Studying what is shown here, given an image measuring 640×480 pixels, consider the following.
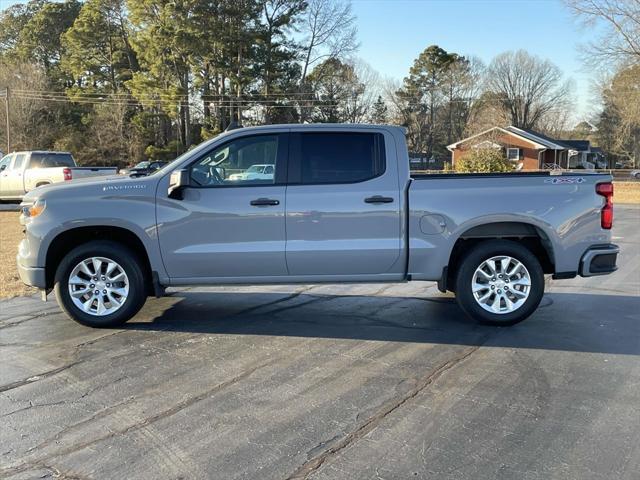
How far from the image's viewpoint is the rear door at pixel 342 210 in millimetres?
5535

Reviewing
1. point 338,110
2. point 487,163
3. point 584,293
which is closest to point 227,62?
point 338,110

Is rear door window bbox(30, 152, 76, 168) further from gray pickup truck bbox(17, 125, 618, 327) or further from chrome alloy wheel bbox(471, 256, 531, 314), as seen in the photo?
chrome alloy wheel bbox(471, 256, 531, 314)

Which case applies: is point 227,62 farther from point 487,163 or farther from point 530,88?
point 530,88

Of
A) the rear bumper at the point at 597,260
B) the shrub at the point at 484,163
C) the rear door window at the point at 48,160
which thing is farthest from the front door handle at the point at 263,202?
the shrub at the point at 484,163

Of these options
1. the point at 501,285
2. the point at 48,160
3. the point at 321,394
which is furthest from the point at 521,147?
the point at 321,394

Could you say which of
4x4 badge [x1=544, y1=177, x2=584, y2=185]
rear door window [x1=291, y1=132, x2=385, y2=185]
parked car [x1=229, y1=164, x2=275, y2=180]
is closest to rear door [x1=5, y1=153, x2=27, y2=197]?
parked car [x1=229, y1=164, x2=275, y2=180]

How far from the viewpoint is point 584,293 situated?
292 inches

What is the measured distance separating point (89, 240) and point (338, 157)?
8.86ft

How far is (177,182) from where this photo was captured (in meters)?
5.38

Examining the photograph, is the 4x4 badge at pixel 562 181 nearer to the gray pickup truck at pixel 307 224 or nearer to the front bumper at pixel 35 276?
the gray pickup truck at pixel 307 224

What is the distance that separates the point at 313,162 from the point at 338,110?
5443 centimetres

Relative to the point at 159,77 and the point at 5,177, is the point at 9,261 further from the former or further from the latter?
the point at 159,77

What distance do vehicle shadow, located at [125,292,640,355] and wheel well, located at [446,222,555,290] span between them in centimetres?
61

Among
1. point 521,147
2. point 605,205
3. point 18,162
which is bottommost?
point 605,205
